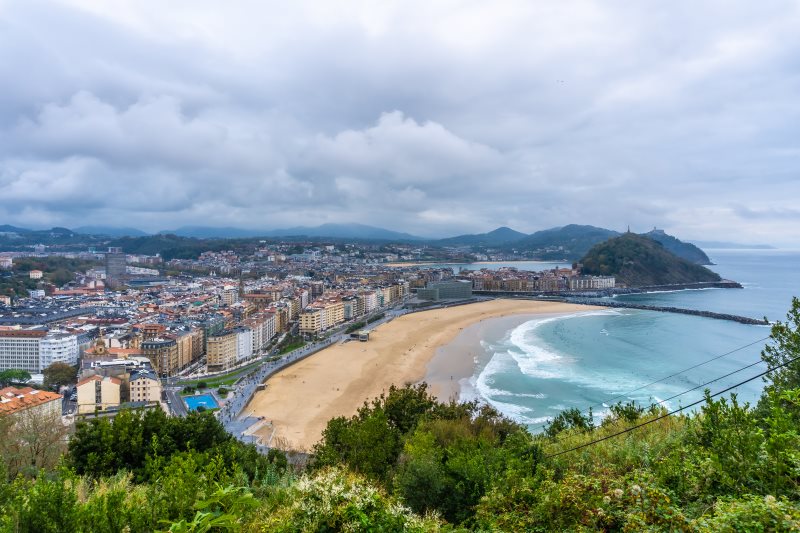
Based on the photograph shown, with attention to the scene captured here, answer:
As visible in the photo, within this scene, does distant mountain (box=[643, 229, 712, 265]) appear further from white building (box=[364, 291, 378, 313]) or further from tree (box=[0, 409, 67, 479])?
tree (box=[0, 409, 67, 479])

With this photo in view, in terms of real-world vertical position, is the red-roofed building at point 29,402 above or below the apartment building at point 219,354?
above

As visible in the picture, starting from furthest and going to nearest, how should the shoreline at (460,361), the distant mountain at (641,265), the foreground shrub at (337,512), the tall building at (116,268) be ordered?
the tall building at (116,268)
the distant mountain at (641,265)
the shoreline at (460,361)
the foreground shrub at (337,512)

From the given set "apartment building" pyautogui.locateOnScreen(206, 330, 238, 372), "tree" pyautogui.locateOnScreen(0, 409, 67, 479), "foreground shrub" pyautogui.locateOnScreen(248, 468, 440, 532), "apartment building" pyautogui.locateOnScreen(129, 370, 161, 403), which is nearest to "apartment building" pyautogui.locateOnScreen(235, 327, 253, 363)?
"apartment building" pyautogui.locateOnScreen(206, 330, 238, 372)

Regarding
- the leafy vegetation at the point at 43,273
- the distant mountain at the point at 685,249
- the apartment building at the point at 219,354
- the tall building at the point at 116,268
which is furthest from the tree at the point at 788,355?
the distant mountain at the point at 685,249

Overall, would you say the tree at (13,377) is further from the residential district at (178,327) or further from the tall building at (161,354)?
the tall building at (161,354)

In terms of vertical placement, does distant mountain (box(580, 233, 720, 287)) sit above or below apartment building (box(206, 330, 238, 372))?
above

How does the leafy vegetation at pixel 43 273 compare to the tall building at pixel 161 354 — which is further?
the leafy vegetation at pixel 43 273
